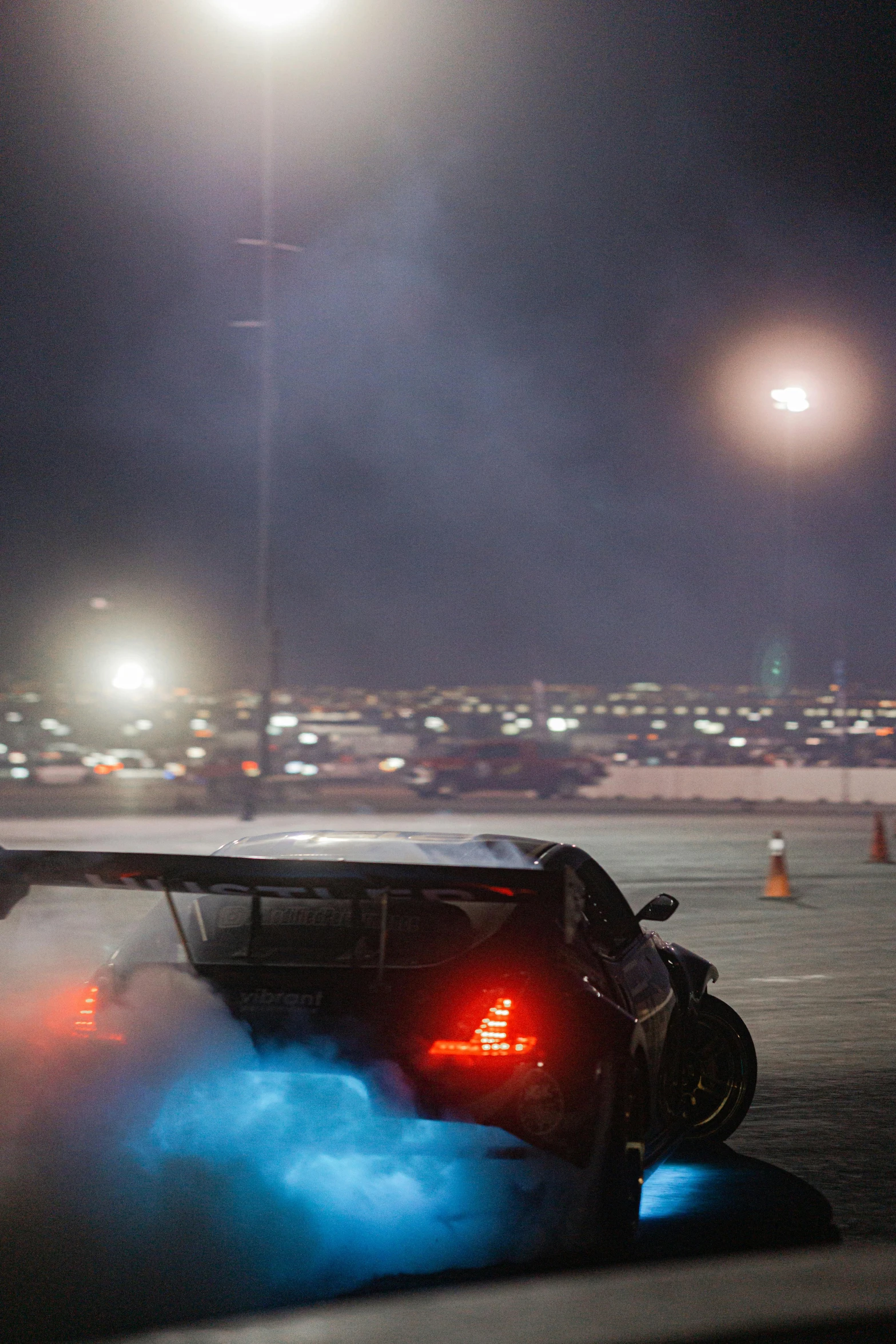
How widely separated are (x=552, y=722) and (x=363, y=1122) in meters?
114

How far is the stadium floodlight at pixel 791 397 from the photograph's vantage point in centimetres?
3012

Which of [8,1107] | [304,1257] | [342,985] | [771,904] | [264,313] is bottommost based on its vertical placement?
[771,904]

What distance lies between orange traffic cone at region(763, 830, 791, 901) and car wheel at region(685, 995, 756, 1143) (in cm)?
1071

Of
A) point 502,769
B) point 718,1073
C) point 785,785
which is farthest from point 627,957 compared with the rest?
point 502,769

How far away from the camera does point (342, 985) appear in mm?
4746

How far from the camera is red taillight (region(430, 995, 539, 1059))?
4.61 m

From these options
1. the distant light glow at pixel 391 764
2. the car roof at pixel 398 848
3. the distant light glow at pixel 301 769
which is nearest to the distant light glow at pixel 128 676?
the distant light glow at pixel 391 764

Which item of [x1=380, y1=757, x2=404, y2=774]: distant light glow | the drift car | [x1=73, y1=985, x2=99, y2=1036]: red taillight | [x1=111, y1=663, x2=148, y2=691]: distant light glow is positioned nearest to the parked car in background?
[x1=380, y1=757, x2=404, y2=774]: distant light glow

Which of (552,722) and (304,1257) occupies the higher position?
(304,1257)

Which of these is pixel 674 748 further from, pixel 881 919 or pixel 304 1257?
pixel 304 1257

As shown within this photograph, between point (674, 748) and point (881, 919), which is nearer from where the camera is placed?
point (881, 919)

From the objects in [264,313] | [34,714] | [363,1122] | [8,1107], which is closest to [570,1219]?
[363,1122]

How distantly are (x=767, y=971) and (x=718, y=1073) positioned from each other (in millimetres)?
5369

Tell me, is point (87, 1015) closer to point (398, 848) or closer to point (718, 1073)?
point (398, 848)
